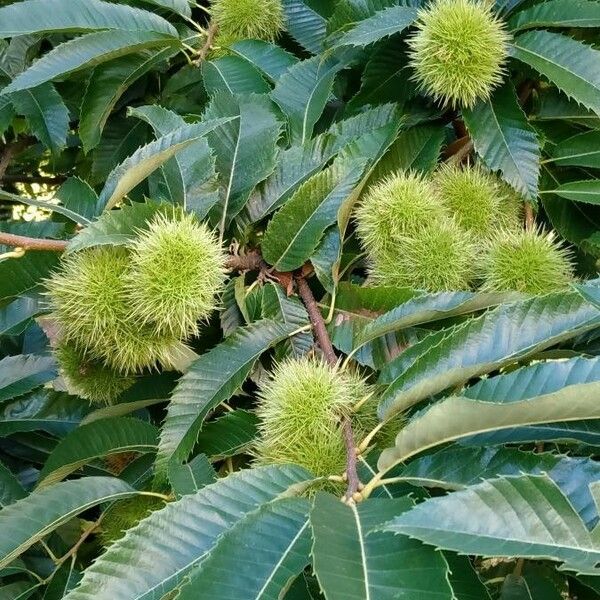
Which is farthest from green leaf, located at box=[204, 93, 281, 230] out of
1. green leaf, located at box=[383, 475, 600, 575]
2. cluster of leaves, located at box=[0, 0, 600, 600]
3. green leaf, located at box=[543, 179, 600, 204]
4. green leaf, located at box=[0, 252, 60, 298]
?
green leaf, located at box=[383, 475, 600, 575]

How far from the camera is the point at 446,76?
107 cm

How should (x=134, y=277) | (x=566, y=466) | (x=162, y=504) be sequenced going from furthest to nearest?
(x=162, y=504) → (x=134, y=277) → (x=566, y=466)

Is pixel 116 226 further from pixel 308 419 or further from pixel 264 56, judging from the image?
pixel 264 56

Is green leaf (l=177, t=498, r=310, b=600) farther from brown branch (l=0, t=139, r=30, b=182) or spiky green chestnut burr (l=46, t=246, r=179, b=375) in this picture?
brown branch (l=0, t=139, r=30, b=182)

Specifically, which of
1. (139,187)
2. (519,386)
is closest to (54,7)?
(139,187)

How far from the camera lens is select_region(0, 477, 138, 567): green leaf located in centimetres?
81

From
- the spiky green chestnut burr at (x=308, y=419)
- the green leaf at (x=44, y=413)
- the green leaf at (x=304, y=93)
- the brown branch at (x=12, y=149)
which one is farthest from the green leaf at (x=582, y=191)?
the brown branch at (x=12, y=149)

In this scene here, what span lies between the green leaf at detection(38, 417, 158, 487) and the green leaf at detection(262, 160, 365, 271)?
0.33m

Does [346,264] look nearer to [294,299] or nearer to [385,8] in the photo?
[294,299]

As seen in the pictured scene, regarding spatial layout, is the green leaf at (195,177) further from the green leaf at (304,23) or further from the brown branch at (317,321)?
the green leaf at (304,23)

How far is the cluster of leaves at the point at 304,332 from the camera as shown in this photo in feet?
2.07

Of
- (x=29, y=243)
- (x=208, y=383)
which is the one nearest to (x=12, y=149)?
(x=29, y=243)

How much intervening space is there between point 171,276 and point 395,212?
33 centimetres

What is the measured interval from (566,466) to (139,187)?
0.86m
